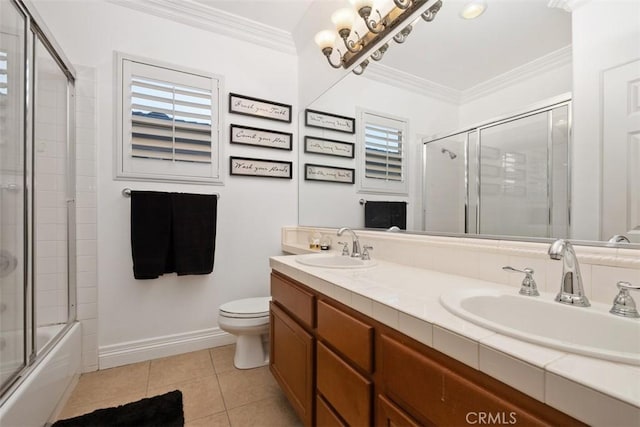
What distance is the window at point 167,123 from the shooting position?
1.94 m

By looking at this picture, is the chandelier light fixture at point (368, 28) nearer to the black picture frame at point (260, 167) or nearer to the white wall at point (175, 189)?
the white wall at point (175, 189)

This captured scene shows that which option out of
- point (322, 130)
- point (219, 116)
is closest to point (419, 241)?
point (322, 130)

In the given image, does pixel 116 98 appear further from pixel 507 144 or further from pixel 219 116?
pixel 507 144

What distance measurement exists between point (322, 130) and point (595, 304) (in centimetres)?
197

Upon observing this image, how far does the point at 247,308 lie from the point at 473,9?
2.03 meters

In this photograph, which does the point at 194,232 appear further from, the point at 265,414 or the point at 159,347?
the point at 265,414

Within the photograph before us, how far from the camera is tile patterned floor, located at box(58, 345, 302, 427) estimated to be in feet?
4.66

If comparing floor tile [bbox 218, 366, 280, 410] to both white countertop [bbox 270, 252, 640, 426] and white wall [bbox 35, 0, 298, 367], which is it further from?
white countertop [bbox 270, 252, 640, 426]

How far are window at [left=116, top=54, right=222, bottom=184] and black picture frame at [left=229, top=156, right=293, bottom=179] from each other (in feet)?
0.45

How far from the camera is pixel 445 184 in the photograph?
1400mm

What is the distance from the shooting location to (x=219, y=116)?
221 centimetres

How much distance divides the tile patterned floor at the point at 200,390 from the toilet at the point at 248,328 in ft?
0.21

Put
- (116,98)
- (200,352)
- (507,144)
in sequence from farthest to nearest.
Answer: (200,352), (116,98), (507,144)

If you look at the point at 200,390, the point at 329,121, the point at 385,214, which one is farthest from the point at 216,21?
the point at 200,390
